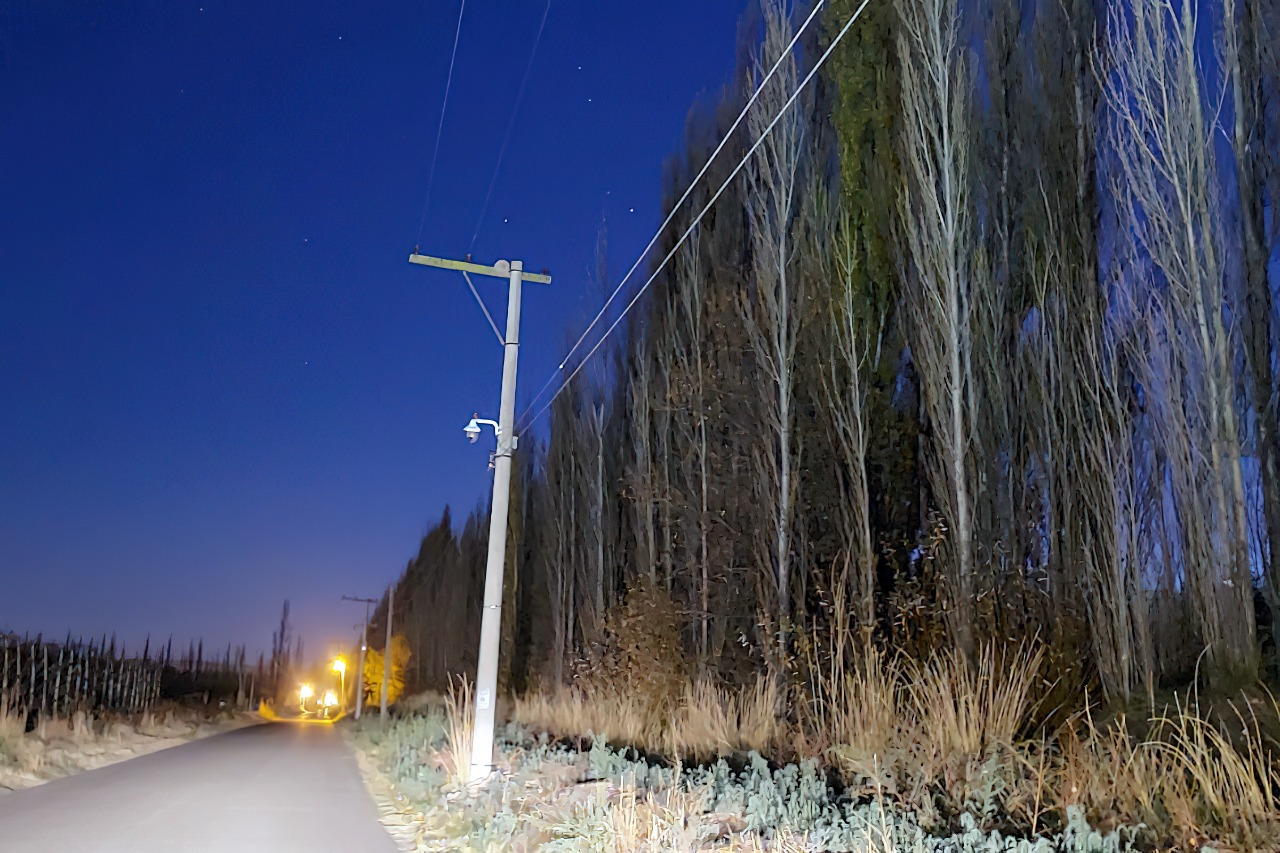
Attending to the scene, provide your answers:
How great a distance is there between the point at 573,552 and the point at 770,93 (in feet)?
53.5

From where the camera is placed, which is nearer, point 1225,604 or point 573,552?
point 1225,604

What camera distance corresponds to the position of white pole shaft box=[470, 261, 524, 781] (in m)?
10.8

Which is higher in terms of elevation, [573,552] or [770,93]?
[770,93]

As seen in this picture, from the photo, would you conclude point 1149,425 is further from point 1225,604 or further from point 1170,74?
point 1170,74

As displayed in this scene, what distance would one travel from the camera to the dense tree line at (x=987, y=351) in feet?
28.0

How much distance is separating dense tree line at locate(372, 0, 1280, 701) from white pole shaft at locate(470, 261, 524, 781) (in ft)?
11.6

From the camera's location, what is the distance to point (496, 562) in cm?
1192

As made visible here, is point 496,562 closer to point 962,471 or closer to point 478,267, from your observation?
point 478,267

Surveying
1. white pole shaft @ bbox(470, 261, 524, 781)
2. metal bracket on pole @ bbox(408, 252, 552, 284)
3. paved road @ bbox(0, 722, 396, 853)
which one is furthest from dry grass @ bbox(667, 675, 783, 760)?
metal bracket on pole @ bbox(408, 252, 552, 284)

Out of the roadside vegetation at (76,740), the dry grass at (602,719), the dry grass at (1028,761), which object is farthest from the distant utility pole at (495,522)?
the roadside vegetation at (76,740)

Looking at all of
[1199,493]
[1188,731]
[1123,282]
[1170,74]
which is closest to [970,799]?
[1188,731]

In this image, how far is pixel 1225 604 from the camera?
761 cm

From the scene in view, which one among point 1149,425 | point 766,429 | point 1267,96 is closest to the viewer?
point 1267,96

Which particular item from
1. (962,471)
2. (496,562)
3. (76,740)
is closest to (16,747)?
(76,740)
